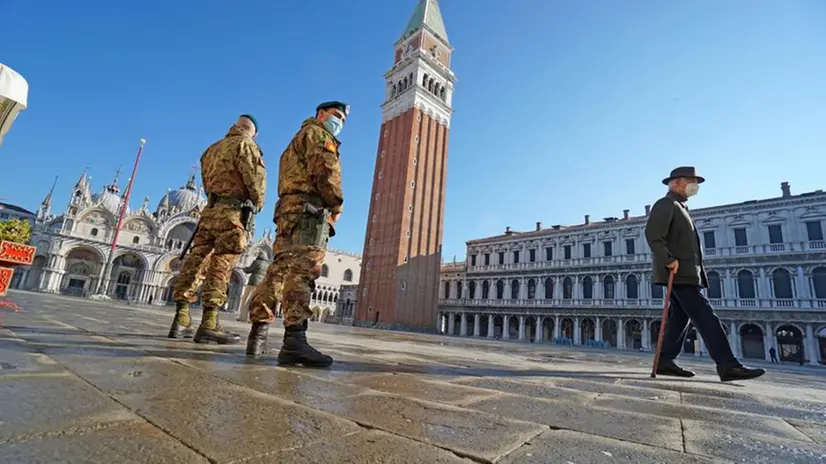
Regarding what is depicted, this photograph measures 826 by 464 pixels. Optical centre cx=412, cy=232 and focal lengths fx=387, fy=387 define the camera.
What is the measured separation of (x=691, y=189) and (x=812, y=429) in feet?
9.13

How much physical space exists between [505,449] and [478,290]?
36257mm

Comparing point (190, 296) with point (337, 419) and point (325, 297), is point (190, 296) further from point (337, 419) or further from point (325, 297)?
point (325, 297)

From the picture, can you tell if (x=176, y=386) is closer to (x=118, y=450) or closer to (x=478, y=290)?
(x=118, y=450)

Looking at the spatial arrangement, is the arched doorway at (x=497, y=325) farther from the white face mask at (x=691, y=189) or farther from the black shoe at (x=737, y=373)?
the black shoe at (x=737, y=373)

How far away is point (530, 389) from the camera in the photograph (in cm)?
225

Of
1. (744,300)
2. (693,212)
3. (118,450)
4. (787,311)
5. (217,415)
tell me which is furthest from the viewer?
(693,212)

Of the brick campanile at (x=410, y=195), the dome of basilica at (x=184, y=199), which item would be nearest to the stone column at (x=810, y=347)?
the brick campanile at (x=410, y=195)

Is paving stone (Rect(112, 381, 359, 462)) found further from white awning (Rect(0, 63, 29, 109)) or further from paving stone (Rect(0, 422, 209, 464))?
white awning (Rect(0, 63, 29, 109))

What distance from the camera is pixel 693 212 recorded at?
86.2 feet

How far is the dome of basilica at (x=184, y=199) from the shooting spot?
50.2 m

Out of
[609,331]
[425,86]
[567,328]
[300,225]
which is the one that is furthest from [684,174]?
[425,86]

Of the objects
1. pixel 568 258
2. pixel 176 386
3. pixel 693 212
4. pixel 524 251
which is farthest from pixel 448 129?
pixel 176 386

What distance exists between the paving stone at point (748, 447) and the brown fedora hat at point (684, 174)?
3111 millimetres

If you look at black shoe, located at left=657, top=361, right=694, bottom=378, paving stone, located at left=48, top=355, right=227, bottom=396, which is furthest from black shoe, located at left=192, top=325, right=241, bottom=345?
black shoe, located at left=657, top=361, right=694, bottom=378
